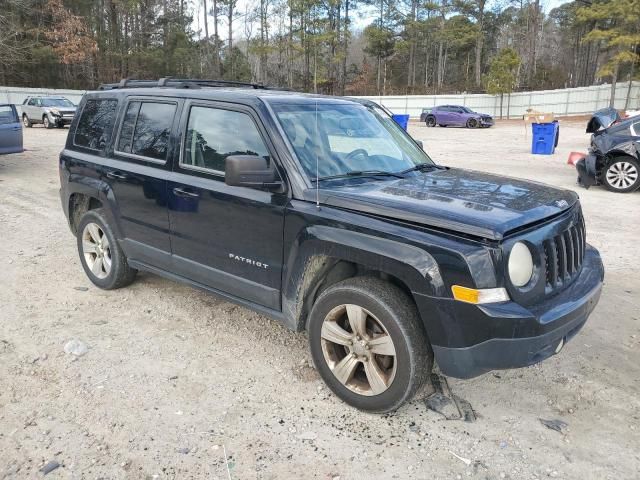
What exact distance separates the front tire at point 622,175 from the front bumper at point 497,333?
28.9 feet

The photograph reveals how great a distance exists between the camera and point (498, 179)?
3902mm

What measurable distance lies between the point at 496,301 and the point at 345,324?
952mm

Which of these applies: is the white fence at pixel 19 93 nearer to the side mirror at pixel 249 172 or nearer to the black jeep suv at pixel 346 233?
the black jeep suv at pixel 346 233

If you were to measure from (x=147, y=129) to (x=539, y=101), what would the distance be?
46.8 metres

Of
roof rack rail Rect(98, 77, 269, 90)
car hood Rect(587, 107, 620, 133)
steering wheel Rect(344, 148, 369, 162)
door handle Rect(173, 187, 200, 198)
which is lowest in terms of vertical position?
door handle Rect(173, 187, 200, 198)

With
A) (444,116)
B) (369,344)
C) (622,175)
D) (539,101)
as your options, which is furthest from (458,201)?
(539,101)

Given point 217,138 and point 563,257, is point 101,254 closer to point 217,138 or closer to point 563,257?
point 217,138

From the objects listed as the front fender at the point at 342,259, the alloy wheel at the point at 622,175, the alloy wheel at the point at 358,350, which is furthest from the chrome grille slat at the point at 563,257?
the alloy wheel at the point at 622,175

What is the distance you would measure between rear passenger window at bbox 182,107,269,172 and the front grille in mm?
1843

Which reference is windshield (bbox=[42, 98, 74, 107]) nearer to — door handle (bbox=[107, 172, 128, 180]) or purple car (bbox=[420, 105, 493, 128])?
purple car (bbox=[420, 105, 493, 128])

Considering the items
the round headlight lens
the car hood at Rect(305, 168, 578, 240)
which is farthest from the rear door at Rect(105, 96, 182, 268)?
the round headlight lens

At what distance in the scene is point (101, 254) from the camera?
505cm

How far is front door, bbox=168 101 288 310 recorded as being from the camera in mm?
3480

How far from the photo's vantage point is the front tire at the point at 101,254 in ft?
15.8
